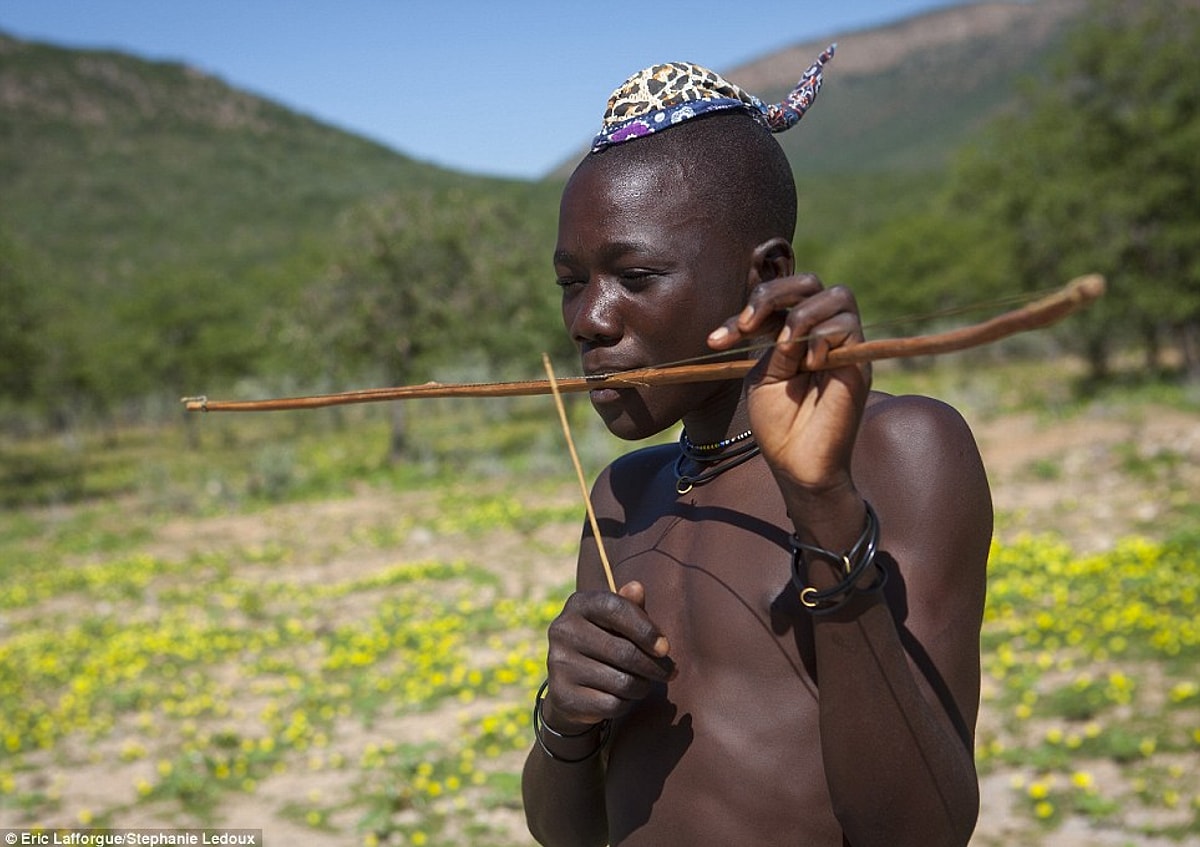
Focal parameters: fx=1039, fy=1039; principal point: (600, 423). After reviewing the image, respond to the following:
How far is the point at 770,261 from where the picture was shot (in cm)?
136

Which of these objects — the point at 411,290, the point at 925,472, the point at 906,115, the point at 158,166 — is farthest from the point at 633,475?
the point at 906,115

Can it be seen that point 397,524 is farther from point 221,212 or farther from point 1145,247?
point 221,212

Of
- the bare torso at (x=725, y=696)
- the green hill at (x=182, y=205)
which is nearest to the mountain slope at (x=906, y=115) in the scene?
the green hill at (x=182, y=205)

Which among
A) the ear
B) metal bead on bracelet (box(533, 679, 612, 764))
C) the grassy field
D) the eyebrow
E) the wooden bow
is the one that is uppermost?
the eyebrow

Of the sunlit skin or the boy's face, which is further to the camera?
the boy's face

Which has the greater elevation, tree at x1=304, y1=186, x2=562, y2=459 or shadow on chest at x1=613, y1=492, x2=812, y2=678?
tree at x1=304, y1=186, x2=562, y2=459

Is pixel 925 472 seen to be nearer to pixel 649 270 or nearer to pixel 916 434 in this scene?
pixel 916 434

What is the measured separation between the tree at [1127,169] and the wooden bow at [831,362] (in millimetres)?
19097

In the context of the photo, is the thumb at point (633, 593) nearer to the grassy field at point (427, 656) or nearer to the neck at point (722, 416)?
the neck at point (722, 416)

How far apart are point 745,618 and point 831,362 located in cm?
47

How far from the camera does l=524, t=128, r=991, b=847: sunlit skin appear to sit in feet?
3.73

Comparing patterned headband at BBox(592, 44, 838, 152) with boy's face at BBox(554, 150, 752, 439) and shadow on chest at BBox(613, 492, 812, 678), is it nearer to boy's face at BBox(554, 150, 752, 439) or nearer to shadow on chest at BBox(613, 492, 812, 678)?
boy's face at BBox(554, 150, 752, 439)

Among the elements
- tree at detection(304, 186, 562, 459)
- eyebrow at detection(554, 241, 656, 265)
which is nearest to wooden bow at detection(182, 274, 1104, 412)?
eyebrow at detection(554, 241, 656, 265)

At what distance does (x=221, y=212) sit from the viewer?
81.7 metres
